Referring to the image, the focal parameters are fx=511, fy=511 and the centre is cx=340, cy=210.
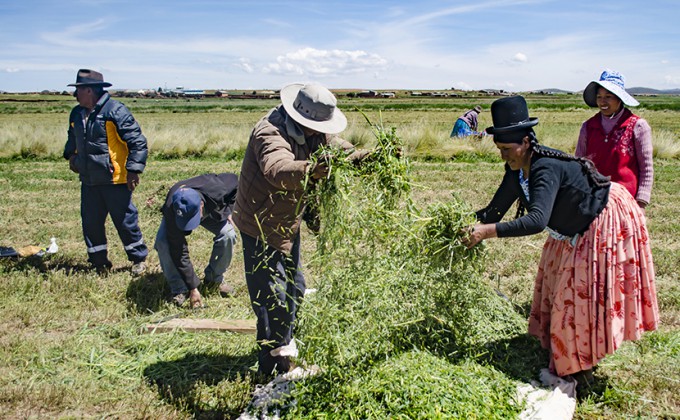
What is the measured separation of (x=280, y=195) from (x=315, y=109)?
1.92ft

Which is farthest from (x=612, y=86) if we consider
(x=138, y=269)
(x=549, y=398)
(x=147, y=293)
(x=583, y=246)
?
(x=138, y=269)

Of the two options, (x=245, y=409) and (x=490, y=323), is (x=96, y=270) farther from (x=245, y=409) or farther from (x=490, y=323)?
(x=490, y=323)

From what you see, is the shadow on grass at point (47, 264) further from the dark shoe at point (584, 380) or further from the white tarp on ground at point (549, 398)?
the dark shoe at point (584, 380)

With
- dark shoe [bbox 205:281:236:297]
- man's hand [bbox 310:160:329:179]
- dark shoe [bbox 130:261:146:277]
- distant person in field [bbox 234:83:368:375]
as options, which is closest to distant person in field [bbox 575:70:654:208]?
distant person in field [bbox 234:83:368:375]

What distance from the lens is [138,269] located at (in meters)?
5.65

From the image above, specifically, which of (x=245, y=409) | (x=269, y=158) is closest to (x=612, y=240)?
(x=269, y=158)

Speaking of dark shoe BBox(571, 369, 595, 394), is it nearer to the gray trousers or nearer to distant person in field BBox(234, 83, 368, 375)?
distant person in field BBox(234, 83, 368, 375)

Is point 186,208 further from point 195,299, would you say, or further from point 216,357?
point 216,357

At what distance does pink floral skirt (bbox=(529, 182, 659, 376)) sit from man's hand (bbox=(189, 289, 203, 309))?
122 inches

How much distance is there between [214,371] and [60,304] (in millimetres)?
1986

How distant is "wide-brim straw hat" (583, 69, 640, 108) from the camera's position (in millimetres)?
4029

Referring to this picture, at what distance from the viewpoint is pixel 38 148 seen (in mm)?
14141

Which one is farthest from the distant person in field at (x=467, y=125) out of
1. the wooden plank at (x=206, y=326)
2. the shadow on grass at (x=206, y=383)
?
the shadow on grass at (x=206, y=383)

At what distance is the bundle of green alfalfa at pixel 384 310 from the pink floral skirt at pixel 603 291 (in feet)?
1.71
